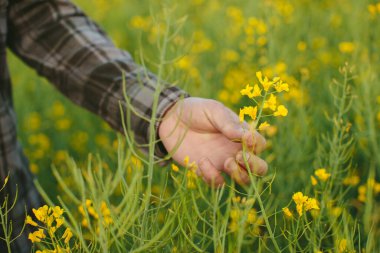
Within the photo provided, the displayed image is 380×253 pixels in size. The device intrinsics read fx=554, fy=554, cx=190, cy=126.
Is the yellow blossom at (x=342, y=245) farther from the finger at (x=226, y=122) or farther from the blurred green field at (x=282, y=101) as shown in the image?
the finger at (x=226, y=122)

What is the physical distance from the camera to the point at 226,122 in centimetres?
93

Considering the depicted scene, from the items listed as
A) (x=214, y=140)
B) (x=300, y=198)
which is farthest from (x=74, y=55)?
(x=300, y=198)

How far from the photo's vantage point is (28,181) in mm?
1264

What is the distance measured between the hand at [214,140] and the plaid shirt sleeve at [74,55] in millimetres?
171

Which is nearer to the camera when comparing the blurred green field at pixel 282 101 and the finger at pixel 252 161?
the finger at pixel 252 161

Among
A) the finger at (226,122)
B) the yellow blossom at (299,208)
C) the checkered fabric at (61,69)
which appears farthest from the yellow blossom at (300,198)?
the checkered fabric at (61,69)

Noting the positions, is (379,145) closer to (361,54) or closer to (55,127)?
(361,54)

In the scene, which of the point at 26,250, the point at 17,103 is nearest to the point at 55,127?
the point at 17,103

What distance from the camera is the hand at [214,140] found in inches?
35.4

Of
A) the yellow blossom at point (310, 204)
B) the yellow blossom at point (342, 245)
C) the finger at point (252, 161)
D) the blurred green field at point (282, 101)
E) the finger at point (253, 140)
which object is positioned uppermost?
the finger at point (253, 140)

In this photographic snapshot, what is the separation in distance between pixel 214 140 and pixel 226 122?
94mm

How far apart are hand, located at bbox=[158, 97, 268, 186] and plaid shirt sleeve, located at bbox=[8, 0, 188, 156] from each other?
17 cm

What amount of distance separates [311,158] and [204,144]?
0.67 meters

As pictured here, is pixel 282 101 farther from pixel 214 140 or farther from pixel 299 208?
pixel 299 208
